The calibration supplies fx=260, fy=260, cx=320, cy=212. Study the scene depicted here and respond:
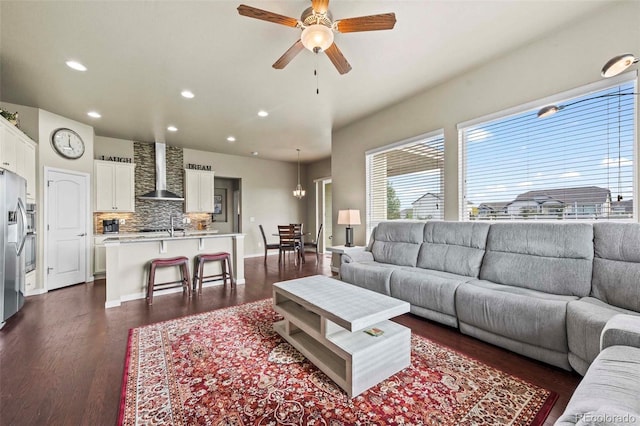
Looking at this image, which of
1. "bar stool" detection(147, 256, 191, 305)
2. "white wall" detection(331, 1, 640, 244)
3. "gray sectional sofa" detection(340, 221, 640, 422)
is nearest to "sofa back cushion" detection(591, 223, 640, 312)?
"gray sectional sofa" detection(340, 221, 640, 422)

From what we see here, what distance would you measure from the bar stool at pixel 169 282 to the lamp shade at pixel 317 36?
3189 millimetres

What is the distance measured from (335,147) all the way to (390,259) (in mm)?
2790

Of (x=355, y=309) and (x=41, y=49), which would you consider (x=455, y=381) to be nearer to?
(x=355, y=309)

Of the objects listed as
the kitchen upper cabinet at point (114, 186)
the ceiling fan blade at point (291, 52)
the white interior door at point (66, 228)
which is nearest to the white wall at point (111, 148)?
the kitchen upper cabinet at point (114, 186)

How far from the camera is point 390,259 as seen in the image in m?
3.61

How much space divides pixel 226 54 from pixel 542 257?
3.70 meters

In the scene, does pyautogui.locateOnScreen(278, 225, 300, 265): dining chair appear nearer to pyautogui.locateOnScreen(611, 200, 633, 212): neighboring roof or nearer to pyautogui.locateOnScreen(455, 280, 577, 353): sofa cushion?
pyautogui.locateOnScreen(455, 280, 577, 353): sofa cushion

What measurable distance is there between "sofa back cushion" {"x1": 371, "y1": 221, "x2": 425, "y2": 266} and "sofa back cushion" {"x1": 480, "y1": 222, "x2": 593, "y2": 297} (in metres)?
0.85

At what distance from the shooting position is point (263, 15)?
1.83 metres

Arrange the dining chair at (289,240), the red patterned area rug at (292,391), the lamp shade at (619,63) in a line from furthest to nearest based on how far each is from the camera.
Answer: the dining chair at (289,240) < the lamp shade at (619,63) < the red patterned area rug at (292,391)

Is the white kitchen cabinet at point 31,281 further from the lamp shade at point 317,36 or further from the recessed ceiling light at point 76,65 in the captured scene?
the lamp shade at point 317,36

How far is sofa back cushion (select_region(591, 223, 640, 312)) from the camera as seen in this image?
1.86 m

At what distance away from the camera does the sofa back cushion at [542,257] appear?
7.08ft

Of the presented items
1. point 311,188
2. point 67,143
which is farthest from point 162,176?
point 311,188
